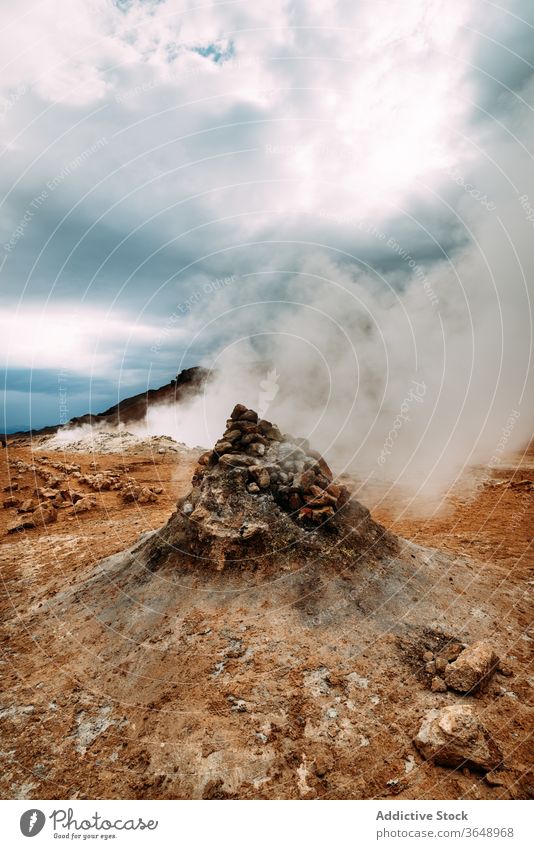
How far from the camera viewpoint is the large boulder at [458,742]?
471 centimetres

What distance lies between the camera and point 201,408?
164 feet

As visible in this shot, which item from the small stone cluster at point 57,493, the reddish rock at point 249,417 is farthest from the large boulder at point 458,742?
the small stone cluster at point 57,493

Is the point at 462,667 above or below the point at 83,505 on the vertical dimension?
above

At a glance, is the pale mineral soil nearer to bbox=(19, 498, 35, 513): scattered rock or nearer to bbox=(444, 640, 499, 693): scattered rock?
bbox=(444, 640, 499, 693): scattered rock

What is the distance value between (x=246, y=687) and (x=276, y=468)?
4.50 m

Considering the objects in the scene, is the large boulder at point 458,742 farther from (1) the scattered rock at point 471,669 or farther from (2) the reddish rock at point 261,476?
(2) the reddish rock at point 261,476

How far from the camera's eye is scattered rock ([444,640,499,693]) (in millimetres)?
5910

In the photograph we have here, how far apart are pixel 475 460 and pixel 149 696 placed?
2535cm

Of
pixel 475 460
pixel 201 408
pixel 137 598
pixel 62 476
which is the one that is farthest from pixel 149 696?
pixel 201 408

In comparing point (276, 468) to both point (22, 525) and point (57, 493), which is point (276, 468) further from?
point (57, 493)
